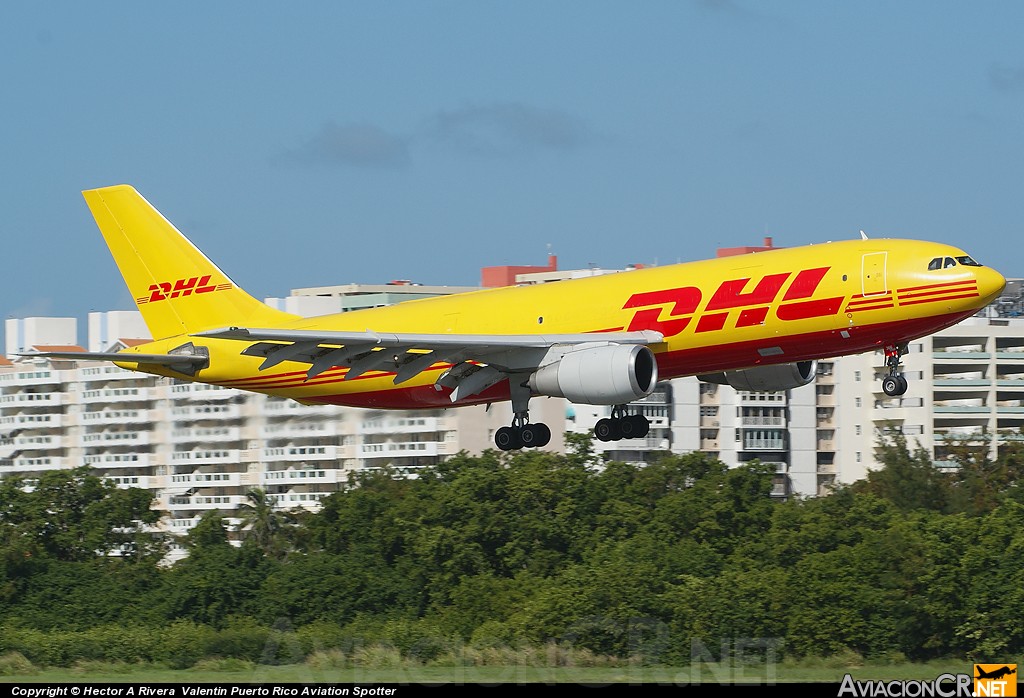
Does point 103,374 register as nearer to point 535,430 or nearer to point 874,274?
point 535,430

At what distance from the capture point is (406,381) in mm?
48812

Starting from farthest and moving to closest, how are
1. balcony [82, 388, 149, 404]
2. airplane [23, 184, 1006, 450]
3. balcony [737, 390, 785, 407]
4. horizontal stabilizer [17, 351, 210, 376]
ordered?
balcony [737, 390, 785, 407]
balcony [82, 388, 149, 404]
horizontal stabilizer [17, 351, 210, 376]
airplane [23, 184, 1006, 450]

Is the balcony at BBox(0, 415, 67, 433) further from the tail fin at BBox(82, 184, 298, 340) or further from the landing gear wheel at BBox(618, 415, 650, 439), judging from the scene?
the landing gear wheel at BBox(618, 415, 650, 439)

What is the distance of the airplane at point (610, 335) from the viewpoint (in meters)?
42.8

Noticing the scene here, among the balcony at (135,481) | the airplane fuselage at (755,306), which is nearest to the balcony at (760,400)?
the balcony at (135,481)

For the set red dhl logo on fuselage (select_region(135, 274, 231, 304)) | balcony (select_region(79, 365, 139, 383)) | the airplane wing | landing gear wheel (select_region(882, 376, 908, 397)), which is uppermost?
balcony (select_region(79, 365, 139, 383))

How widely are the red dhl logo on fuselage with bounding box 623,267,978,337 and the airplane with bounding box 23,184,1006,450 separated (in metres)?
0.04

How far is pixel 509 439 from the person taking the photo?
160 ft

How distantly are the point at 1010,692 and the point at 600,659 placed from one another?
38.1 metres

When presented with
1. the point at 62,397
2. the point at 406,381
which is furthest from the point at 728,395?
the point at 406,381

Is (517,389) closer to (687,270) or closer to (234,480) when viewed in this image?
(687,270)

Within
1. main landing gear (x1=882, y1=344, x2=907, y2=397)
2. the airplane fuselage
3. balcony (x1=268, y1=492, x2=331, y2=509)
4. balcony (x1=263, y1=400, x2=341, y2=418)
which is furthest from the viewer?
balcony (x1=268, y1=492, x2=331, y2=509)

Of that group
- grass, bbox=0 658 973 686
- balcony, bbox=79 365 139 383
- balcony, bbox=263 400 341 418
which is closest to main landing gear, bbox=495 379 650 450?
grass, bbox=0 658 973 686

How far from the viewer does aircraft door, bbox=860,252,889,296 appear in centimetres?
4256
